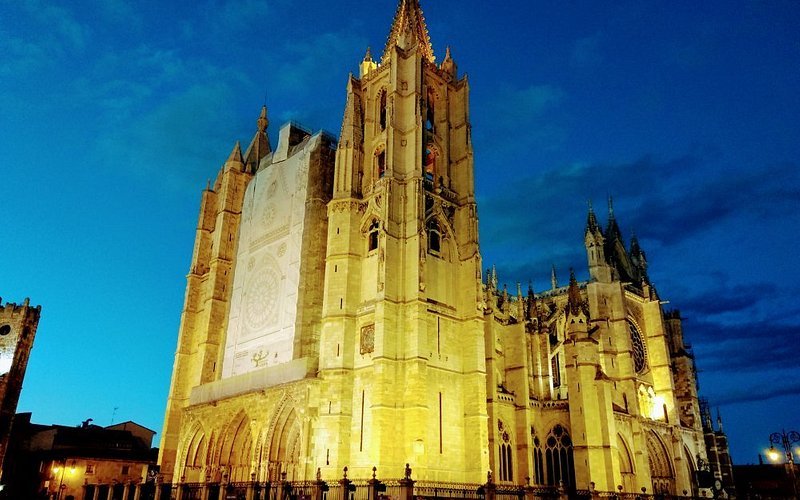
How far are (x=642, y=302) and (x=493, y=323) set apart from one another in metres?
18.1

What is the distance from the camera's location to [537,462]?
33.3 metres

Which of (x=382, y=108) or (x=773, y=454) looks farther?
(x=382, y=108)

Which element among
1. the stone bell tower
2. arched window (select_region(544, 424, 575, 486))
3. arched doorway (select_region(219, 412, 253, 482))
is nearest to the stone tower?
arched doorway (select_region(219, 412, 253, 482))

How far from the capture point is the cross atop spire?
3659 centimetres

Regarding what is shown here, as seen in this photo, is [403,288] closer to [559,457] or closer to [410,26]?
[559,457]

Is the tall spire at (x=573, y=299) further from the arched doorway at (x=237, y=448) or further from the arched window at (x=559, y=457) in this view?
the arched doorway at (x=237, y=448)

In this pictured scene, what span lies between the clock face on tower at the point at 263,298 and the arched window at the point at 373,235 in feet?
21.0

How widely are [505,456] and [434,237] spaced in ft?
38.9

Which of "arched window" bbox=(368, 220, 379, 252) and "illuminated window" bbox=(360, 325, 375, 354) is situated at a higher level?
"arched window" bbox=(368, 220, 379, 252)

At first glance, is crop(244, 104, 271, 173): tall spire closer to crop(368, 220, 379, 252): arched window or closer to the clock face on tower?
the clock face on tower

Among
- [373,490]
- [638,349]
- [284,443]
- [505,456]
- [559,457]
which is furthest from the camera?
[638,349]

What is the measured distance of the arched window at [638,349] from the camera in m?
44.1

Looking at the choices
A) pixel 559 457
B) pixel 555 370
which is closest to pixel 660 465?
pixel 555 370

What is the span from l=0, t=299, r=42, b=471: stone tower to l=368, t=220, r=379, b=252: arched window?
2651cm
